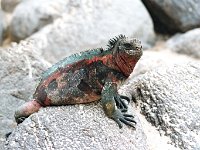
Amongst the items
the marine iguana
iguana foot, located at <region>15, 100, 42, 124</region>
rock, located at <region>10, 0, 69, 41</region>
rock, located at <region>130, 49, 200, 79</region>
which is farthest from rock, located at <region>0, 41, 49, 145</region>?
rock, located at <region>10, 0, 69, 41</region>

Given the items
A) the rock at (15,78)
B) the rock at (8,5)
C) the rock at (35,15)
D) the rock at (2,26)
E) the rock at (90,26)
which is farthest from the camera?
the rock at (8,5)

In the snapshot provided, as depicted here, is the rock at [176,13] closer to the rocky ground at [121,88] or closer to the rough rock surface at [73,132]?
the rocky ground at [121,88]

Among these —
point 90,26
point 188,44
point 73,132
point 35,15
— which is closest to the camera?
point 73,132

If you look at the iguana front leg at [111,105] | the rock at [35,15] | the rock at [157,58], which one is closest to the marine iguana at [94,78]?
the iguana front leg at [111,105]

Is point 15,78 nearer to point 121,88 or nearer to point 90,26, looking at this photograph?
point 121,88

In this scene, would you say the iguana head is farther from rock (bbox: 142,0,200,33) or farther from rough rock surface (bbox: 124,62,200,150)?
rock (bbox: 142,0,200,33)

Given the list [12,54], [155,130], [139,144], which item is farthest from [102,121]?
[12,54]

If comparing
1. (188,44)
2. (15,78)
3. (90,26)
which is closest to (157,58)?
(188,44)
